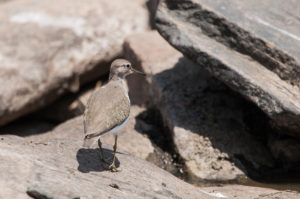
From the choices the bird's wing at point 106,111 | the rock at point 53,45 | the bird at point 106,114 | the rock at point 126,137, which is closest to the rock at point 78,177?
the bird at point 106,114

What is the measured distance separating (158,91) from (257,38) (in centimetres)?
226

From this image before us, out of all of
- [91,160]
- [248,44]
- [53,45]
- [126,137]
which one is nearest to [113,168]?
[91,160]

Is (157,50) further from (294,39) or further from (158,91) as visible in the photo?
(294,39)

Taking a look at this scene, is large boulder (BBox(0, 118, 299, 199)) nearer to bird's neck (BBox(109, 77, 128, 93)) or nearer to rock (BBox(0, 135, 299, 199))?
rock (BBox(0, 135, 299, 199))

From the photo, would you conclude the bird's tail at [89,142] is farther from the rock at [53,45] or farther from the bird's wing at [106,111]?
the rock at [53,45]

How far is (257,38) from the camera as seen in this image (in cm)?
790

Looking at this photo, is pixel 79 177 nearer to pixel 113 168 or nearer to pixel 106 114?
pixel 113 168

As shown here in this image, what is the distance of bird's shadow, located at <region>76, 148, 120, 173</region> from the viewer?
6.32 meters

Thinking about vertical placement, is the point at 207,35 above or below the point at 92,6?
above

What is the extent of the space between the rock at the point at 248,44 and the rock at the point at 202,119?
0.92m

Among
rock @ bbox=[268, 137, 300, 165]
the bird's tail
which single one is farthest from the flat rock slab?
A: the bird's tail

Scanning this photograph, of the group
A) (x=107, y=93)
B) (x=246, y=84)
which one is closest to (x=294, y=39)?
(x=246, y=84)

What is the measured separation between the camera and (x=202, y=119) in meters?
8.95

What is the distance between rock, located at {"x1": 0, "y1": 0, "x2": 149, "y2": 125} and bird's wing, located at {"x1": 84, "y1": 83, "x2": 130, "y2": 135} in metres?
3.39
